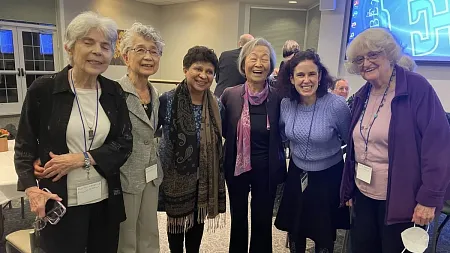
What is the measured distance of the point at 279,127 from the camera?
6.12 feet

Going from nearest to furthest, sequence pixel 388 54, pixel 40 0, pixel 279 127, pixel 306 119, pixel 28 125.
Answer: pixel 28 125, pixel 388 54, pixel 306 119, pixel 279 127, pixel 40 0

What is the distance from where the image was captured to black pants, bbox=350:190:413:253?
4.73 feet

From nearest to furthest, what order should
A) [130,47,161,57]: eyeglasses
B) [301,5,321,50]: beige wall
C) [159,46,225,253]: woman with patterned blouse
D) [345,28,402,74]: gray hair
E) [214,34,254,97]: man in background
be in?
1. [345,28,402,74]: gray hair
2. [130,47,161,57]: eyeglasses
3. [159,46,225,253]: woman with patterned blouse
4. [214,34,254,97]: man in background
5. [301,5,321,50]: beige wall

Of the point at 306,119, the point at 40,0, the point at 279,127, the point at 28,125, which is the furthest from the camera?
the point at 40,0

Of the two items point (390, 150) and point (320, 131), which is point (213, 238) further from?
point (390, 150)

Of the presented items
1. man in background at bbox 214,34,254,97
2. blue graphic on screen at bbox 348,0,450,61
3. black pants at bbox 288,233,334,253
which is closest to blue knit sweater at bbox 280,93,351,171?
black pants at bbox 288,233,334,253

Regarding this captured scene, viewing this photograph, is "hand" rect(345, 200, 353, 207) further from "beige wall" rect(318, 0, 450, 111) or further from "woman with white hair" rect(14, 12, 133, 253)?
"beige wall" rect(318, 0, 450, 111)

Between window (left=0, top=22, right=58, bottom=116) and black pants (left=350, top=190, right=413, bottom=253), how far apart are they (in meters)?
7.74

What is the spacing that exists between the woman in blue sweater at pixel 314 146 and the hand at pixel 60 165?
110cm

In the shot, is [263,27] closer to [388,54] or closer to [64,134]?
[388,54]

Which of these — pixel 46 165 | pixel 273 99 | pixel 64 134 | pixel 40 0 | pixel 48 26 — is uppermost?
pixel 40 0

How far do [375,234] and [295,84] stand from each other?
34.0 inches

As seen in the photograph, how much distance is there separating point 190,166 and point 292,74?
77 centimetres

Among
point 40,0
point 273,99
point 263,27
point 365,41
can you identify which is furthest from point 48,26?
point 365,41
